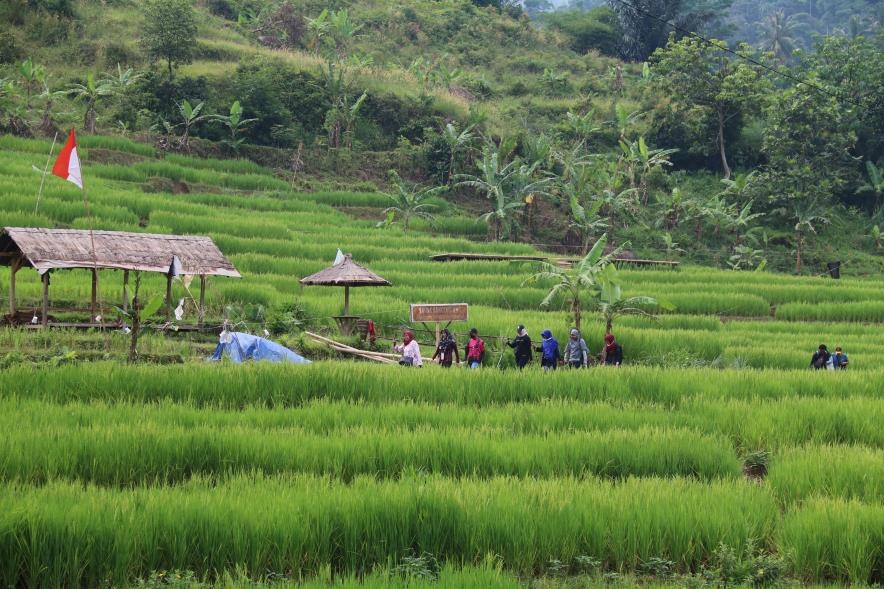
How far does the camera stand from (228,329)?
43.4 feet

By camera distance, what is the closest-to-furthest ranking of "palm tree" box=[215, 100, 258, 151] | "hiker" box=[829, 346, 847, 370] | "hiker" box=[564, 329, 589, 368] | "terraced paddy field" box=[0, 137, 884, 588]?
"terraced paddy field" box=[0, 137, 884, 588]
"hiker" box=[564, 329, 589, 368]
"hiker" box=[829, 346, 847, 370]
"palm tree" box=[215, 100, 258, 151]

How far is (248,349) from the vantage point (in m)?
12.4

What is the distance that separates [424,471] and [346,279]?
25.7 ft

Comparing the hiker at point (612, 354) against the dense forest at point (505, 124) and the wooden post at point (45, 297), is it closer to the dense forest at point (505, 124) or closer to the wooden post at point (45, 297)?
the wooden post at point (45, 297)

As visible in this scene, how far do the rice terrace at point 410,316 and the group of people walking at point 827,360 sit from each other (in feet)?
0.15

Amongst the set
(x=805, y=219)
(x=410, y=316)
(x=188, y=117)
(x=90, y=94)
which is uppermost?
(x=90, y=94)

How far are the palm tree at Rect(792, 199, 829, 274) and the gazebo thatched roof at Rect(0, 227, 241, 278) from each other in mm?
16072

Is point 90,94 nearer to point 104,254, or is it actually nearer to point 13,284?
point 104,254

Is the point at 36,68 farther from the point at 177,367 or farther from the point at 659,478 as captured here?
the point at 659,478

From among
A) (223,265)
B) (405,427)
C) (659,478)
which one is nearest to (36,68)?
(223,265)

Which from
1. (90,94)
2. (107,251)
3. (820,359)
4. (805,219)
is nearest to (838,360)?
(820,359)

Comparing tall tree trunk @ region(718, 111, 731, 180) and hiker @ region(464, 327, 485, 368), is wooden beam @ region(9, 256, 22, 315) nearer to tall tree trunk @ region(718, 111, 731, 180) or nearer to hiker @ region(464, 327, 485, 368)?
hiker @ region(464, 327, 485, 368)

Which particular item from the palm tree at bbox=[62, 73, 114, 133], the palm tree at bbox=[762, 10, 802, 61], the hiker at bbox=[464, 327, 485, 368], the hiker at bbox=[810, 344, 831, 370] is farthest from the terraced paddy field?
the palm tree at bbox=[762, 10, 802, 61]

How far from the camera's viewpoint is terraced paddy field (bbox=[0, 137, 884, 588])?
5688mm
